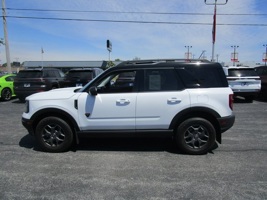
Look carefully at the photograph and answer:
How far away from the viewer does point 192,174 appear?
13.8 feet

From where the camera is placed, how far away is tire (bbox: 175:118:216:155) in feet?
16.5

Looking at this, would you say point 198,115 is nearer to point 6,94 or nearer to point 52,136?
point 52,136

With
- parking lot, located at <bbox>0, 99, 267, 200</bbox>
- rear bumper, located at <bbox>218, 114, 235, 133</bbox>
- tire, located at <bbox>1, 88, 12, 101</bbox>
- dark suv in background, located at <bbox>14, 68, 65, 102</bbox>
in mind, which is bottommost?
parking lot, located at <bbox>0, 99, 267, 200</bbox>

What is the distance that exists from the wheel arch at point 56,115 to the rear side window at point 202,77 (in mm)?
2411

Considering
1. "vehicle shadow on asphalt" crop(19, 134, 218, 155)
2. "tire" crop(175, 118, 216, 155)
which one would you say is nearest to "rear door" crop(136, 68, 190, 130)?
"tire" crop(175, 118, 216, 155)

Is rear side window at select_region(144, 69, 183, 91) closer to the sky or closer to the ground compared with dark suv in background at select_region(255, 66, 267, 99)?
closer to the sky

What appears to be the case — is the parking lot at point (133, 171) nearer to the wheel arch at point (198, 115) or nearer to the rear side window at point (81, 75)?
the wheel arch at point (198, 115)

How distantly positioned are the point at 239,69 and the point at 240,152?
8062 millimetres

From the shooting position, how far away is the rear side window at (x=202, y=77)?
5031 mm

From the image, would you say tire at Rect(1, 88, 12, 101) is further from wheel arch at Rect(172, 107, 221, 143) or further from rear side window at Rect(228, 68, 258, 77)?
rear side window at Rect(228, 68, 258, 77)

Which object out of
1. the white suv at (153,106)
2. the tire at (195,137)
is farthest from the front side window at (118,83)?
the tire at (195,137)

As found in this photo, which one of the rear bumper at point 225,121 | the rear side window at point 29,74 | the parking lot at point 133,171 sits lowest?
the parking lot at point 133,171

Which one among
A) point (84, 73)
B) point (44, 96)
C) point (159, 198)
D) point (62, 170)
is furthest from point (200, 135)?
point (84, 73)

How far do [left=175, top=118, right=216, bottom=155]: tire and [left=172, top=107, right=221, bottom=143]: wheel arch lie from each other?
3.6 inches
